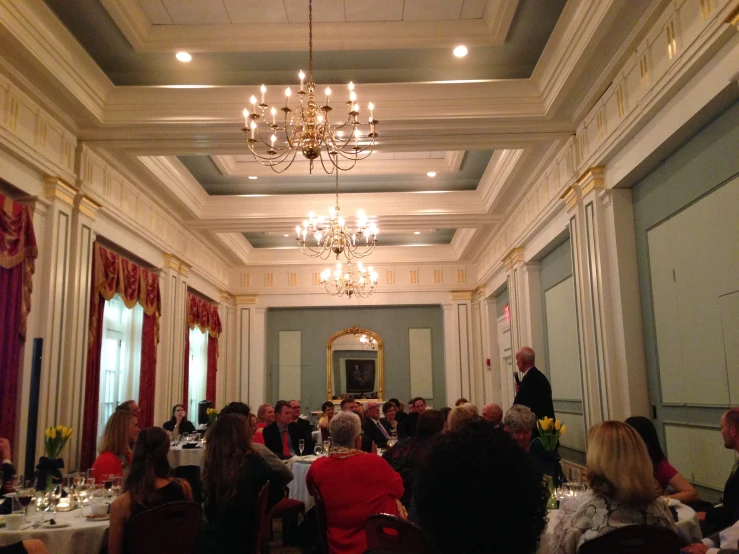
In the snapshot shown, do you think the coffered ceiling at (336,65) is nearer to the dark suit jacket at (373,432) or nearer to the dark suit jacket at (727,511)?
the dark suit jacket at (727,511)

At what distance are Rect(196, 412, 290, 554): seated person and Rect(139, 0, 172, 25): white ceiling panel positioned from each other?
3.80 metres

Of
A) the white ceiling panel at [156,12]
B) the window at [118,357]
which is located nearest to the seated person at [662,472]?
the white ceiling panel at [156,12]

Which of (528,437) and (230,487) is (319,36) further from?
(230,487)

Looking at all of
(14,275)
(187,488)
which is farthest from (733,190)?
(14,275)

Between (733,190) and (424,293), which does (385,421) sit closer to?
(424,293)

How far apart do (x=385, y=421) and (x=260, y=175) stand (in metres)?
4.42

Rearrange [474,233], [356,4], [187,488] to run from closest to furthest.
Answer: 1. [187,488]
2. [356,4]
3. [474,233]

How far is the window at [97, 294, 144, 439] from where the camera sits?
332 inches

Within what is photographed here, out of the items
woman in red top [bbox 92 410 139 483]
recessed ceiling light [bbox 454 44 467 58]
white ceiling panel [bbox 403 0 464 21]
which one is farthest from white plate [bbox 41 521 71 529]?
recessed ceiling light [bbox 454 44 467 58]

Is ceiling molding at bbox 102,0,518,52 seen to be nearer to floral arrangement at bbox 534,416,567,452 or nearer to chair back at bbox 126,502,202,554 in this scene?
floral arrangement at bbox 534,416,567,452

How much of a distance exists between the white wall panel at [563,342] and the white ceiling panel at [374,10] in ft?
12.7

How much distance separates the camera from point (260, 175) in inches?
375

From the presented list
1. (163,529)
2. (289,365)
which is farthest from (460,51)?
(289,365)

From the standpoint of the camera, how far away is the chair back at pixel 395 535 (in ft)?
8.39
